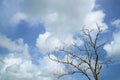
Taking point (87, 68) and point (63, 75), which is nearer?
point (87, 68)

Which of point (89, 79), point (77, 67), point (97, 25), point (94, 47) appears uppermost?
point (97, 25)

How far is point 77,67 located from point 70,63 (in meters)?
1.01

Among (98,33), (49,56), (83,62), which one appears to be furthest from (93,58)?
(49,56)

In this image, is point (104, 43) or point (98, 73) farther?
point (104, 43)

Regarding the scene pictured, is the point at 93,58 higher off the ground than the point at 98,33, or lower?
lower

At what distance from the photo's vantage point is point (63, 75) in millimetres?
30141

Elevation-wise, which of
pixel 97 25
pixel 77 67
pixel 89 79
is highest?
pixel 97 25

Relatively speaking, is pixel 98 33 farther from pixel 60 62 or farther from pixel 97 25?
pixel 60 62

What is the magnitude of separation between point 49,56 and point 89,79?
6097 mm

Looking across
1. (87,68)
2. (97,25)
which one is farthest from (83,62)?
(97,25)

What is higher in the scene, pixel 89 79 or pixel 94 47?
pixel 94 47

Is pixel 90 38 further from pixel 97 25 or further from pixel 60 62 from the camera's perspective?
pixel 60 62

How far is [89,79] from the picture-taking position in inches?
1069

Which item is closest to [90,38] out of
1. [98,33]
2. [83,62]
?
[98,33]
